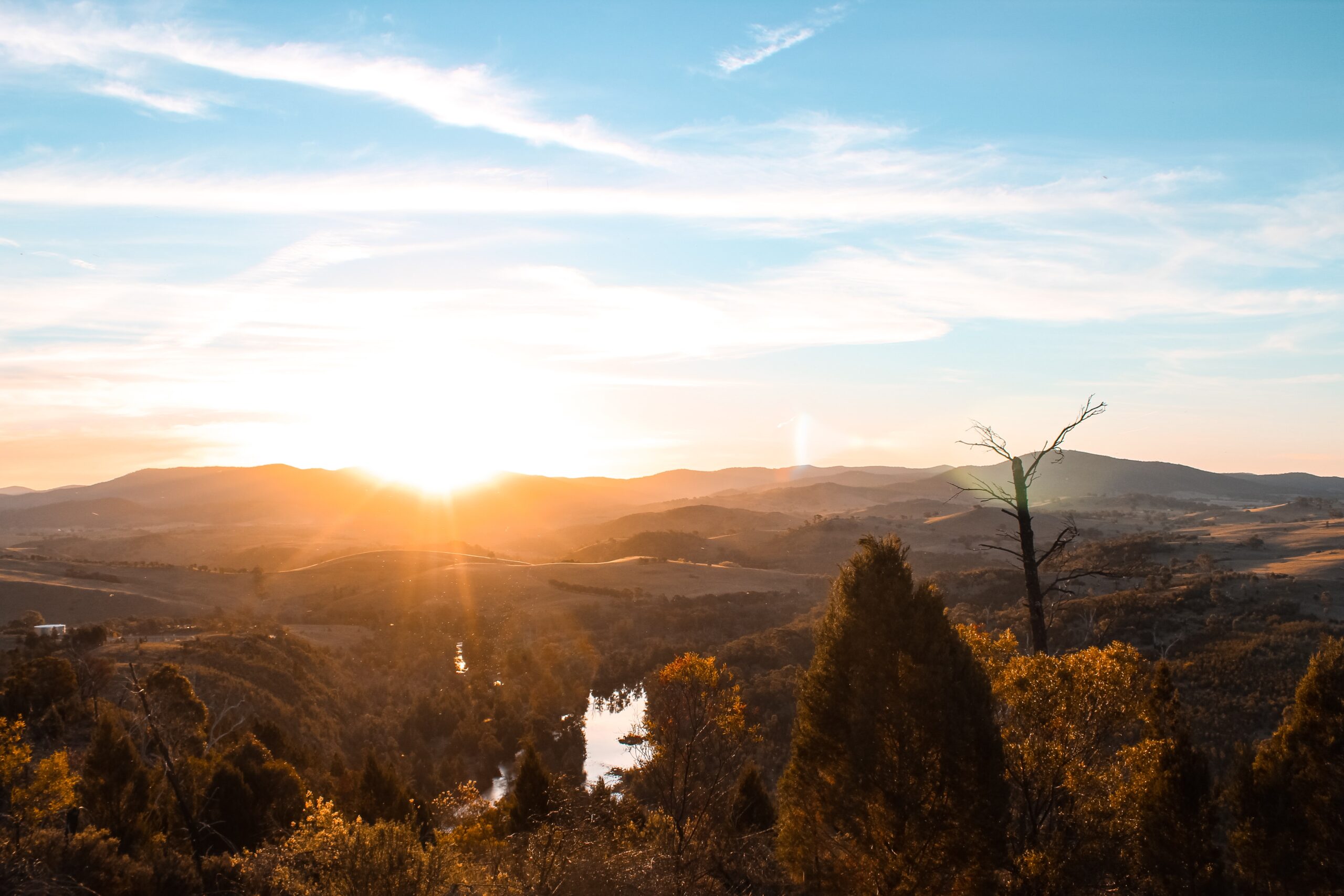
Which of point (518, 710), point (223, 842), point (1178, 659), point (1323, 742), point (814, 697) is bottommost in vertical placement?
point (518, 710)

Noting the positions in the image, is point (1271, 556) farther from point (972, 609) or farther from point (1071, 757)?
point (1071, 757)

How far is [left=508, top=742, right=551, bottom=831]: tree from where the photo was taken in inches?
781

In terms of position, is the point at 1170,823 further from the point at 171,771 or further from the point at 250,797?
the point at 250,797

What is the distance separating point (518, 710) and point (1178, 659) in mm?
26687

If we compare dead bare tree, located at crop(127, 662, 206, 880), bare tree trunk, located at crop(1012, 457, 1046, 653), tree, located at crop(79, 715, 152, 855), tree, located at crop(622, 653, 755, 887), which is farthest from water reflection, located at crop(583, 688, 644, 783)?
bare tree trunk, located at crop(1012, 457, 1046, 653)

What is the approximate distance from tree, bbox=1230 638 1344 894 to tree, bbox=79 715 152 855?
19.7 metres

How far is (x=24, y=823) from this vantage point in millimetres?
13109

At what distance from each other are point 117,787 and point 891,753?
50.2 feet

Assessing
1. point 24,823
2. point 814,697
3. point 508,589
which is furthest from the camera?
point 508,589

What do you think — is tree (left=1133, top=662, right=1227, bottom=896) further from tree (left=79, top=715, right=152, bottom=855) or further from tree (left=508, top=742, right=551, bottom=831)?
tree (left=79, top=715, right=152, bottom=855)

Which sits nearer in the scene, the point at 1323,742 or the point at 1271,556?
the point at 1323,742

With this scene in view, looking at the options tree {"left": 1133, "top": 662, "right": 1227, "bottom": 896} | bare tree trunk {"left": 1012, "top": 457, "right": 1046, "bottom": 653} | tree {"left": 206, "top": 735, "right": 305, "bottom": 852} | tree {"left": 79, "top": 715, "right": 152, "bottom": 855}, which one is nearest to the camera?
tree {"left": 1133, "top": 662, "right": 1227, "bottom": 896}

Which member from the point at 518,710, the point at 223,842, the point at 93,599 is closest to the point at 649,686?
the point at 518,710

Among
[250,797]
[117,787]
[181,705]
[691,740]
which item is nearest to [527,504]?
[181,705]
